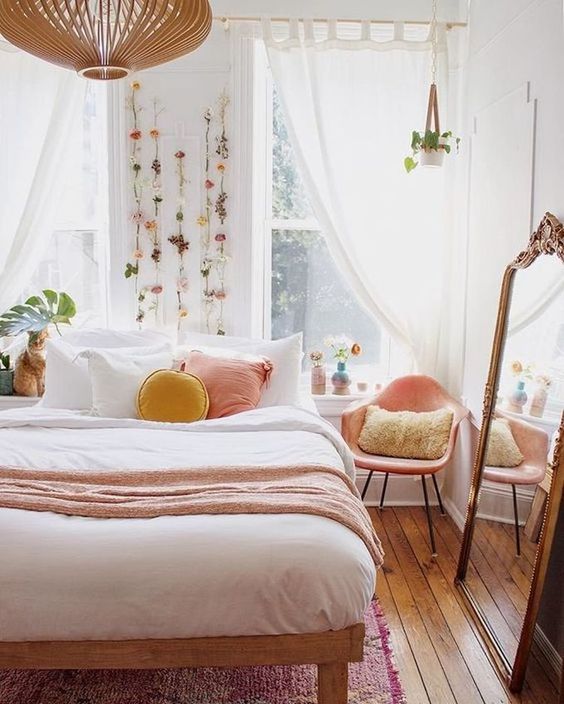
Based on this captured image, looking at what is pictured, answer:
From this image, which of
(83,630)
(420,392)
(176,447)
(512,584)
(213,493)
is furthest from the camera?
(420,392)

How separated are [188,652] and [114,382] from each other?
65.7 inches

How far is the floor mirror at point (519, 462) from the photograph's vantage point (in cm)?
256

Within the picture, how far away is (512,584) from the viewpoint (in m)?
2.78

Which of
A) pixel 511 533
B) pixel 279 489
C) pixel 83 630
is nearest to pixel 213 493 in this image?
pixel 279 489

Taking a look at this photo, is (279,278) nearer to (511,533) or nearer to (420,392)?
(420,392)

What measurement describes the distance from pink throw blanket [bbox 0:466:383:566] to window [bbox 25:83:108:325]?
6.79ft

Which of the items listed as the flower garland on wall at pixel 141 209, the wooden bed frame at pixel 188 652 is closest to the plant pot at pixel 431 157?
the flower garland on wall at pixel 141 209

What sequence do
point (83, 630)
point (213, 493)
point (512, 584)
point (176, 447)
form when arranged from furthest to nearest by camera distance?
point (176, 447) < point (512, 584) < point (213, 493) < point (83, 630)

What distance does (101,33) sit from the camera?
2455 millimetres

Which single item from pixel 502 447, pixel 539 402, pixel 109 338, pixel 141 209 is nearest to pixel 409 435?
pixel 502 447

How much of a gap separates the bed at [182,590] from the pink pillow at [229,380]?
1305 millimetres

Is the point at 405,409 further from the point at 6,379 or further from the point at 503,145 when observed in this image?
the point at 6,379

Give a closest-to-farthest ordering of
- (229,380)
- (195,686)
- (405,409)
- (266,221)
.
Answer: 1. (195,686)
2. (229,380)
3. (405,409)
4. (266,221)

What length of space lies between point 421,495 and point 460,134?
Result: 6.68 feet
